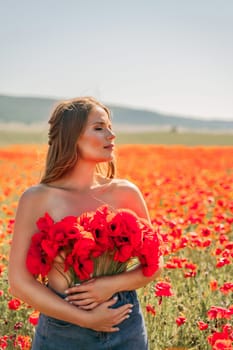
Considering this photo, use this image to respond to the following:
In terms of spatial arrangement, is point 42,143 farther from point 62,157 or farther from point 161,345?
point 161,345

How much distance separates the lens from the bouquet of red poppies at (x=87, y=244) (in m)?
2.99

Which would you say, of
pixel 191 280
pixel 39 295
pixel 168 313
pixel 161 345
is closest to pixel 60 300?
pixel 39 295

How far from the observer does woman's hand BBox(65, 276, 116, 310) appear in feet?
9.89

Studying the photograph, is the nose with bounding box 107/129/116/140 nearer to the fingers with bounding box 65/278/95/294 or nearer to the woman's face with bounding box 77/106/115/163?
the woman's face with bounding box 77/106/115/163

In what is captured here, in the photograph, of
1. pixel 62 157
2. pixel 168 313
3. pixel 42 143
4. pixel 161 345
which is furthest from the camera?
pixel 168 313

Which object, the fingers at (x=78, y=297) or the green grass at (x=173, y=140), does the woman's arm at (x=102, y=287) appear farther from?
the green grass at (x=173, y=140)

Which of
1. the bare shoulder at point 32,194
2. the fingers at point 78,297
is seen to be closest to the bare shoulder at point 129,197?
the bare shoulder at point 32,194

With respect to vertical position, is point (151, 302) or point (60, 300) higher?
point (60, 300)

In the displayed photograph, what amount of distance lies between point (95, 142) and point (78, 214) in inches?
13.0

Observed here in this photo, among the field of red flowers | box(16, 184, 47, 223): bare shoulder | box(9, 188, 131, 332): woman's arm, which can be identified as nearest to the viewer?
box(9, 188, 131, 332): woman's arm

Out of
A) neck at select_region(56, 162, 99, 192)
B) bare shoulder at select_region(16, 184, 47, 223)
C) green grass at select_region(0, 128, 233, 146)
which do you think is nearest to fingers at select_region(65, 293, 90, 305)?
bare shoulder at select_region(16, 184, 47, 223)

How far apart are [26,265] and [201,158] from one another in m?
16.7

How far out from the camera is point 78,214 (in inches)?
126

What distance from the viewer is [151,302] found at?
18.6 ft
